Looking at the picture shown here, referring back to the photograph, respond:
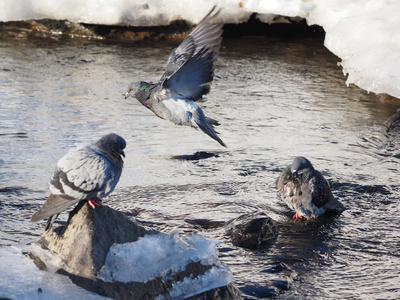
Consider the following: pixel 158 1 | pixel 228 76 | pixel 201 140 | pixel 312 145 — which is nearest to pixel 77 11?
pixel 158 1

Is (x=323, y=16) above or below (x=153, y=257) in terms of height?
above

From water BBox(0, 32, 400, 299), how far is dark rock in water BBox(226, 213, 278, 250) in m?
0.07

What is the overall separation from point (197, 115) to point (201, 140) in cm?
137

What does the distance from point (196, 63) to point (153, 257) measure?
6.55 feet

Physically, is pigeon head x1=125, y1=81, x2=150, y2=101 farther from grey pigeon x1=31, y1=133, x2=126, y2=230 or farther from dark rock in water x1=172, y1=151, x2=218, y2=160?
grey pigeon x1=31, y1=133, x2=126, y2=230

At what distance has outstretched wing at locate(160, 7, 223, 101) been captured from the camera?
495 cm

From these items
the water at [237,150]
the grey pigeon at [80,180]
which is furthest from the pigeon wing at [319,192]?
the grey pigeon at [80,180]

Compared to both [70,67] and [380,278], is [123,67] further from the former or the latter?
[380,278]

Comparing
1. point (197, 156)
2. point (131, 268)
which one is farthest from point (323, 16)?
point (131, 268)

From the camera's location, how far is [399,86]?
6.81m

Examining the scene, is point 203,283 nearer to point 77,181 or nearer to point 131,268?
point 131,268

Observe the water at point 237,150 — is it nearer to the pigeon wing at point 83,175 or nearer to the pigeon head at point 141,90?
the pigeon head at point 141,90

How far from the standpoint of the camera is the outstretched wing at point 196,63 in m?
4.95

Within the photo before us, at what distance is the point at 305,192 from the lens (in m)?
4.78
